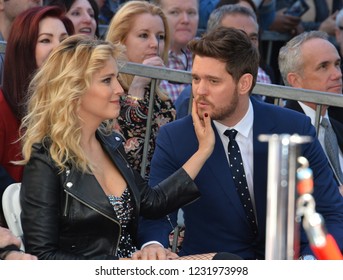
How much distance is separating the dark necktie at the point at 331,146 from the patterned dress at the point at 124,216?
1.87m

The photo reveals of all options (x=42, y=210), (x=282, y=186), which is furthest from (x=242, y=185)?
(x=282, y=186)

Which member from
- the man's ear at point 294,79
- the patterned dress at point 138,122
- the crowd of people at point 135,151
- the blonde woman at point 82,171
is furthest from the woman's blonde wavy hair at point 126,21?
the blonde woman at point 82,171

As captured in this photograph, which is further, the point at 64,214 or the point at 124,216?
the point at 124,216

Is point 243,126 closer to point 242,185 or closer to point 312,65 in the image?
point 242,185

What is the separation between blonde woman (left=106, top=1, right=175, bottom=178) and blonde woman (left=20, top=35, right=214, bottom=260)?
1.23 meters

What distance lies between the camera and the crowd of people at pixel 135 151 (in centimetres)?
454

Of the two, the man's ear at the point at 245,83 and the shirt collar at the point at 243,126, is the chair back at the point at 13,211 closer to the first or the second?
the shirt collar at the point at 243,126

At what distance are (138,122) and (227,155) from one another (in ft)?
4.03

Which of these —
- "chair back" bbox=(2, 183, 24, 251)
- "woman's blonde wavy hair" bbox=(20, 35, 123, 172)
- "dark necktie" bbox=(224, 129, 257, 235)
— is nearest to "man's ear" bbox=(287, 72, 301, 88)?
"dark necktie" bbox=(224, 129, 257, 235)

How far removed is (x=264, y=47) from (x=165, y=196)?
5534 millimetres

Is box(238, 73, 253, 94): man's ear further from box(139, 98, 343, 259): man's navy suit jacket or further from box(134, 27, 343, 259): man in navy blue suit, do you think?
box(139, 98, 343, 259): man's navy suit jacket

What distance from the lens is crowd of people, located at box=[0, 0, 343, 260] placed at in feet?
14.9

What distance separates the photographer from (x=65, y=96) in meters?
4.68
